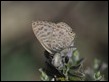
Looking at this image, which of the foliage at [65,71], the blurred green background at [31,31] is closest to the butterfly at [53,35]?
the foliage at [65,71]

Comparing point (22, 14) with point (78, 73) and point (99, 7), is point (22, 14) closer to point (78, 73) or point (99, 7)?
point (99, 7)

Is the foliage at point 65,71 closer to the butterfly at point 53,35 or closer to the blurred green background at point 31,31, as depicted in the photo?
the butterfly at point 53,35

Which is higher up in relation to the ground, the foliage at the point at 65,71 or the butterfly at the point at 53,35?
the butterfly at the point at 53,35

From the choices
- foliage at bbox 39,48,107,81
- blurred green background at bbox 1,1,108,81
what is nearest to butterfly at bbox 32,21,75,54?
foliage at bbox 39,48,107,81

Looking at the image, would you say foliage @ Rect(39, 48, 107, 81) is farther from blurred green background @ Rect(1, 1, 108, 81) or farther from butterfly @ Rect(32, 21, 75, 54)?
blurred green background @ Rect(1, 1, 108, 81)

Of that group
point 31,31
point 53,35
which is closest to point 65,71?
point 53,35

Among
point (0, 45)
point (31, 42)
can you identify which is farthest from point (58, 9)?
point (0, 45)
